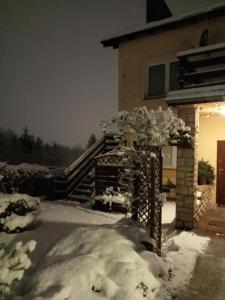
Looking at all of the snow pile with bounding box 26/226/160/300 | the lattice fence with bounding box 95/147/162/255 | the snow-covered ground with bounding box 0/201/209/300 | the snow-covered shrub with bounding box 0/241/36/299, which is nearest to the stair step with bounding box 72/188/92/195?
the snow-covered ground with bounding box 0/201/209/300

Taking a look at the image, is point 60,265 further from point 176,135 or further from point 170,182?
point 170,182

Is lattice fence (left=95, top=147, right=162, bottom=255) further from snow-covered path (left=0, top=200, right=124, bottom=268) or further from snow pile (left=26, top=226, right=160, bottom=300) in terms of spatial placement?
snow-covered path (left=0, top=200, right=124, bottom=268)

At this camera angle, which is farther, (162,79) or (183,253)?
(162,79)

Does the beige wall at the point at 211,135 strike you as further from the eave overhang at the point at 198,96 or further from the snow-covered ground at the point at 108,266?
the snow-covered ground at the point at 108,266

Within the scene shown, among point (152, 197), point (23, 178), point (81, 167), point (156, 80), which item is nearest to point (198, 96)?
point (152, 197)

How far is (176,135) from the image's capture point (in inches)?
235

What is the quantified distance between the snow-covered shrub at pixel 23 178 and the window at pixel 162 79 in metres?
6.24

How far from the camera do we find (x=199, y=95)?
695cm

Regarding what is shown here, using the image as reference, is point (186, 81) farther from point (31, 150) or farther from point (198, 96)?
point (31, 150)

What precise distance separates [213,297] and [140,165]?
2712 millimetres

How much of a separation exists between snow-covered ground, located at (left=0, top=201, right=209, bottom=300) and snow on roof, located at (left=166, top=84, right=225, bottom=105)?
11.3 ft

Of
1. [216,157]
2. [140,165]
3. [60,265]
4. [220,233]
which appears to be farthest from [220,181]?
[60,265]

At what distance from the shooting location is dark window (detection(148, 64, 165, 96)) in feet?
39.7

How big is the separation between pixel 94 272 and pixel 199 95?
16.3 ft
